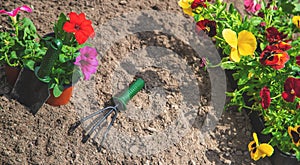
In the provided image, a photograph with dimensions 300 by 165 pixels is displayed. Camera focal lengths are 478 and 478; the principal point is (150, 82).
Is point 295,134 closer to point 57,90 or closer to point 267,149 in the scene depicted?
point 267,149

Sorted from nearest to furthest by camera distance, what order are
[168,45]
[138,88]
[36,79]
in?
[36,79] → [138,88] → [168,45]

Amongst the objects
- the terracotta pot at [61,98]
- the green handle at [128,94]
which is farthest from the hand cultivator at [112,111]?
the terracotta pot at [61,98]

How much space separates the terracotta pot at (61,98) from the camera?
2.41 m

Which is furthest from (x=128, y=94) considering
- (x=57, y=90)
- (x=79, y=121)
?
(x=57, y=90)

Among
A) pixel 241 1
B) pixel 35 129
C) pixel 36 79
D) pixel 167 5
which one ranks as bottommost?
pixel 35 129

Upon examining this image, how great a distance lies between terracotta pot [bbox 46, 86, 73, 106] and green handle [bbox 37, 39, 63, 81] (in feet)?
0.50

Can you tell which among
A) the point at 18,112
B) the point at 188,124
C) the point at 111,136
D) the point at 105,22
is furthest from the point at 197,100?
the point at 18,112

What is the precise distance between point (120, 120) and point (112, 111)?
65mm

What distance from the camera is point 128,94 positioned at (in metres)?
2.52

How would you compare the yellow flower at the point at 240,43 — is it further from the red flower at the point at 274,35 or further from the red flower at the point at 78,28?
the red flower at the point at 78,28

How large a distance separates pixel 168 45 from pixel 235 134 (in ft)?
2.23

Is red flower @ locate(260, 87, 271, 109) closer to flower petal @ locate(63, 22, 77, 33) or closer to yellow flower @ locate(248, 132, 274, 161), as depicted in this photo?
yellow flower @ locate(248, 132, 274, 161)

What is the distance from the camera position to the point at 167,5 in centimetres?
312

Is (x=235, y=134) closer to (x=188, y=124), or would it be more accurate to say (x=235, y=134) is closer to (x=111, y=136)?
(x=188, y=124)
